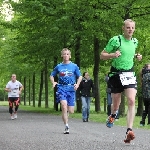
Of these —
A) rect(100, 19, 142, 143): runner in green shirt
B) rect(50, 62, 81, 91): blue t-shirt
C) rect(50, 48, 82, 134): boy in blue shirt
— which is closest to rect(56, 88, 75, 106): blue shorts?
rect(50, 48, 82, 134): boy in blue shirt

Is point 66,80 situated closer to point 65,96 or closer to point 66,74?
point 66,74

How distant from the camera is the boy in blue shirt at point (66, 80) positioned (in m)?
11.4

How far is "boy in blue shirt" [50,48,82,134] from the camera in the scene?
37.4ft

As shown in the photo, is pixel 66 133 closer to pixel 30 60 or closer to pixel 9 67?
pixel 30 60

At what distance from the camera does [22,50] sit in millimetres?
33562

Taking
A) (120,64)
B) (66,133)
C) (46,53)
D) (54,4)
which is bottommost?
(66,133)

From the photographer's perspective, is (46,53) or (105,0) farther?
(46,53)

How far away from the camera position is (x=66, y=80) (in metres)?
11.4

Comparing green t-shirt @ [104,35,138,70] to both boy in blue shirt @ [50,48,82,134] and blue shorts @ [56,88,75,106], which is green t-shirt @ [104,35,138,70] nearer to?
boy in blue shirt @ [50,48,82,134]

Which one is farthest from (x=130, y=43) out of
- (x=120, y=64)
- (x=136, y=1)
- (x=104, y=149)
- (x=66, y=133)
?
(x=136, y=1)

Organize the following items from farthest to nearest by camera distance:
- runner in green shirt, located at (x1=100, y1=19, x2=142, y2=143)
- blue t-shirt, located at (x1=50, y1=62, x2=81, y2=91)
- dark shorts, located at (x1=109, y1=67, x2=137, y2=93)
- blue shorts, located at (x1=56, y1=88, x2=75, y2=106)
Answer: blue shorts, located at (x1=56, y1=88, x2=75, y2=106), blue t-shirt, located at (x1=50, y1=62, x2=81, y2=91), dark shorts, located at (x1=109, y1=67, x2=137, y2=93), runner in green shirt, located at (x1=100, y1=19, x2=142, y2=143)

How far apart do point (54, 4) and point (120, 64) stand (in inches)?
792

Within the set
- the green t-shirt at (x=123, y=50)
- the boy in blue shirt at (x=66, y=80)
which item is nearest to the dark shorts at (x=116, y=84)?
the green t-shirt at (x=123, y=50)

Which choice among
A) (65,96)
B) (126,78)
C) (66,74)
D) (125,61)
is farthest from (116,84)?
(65,96)
